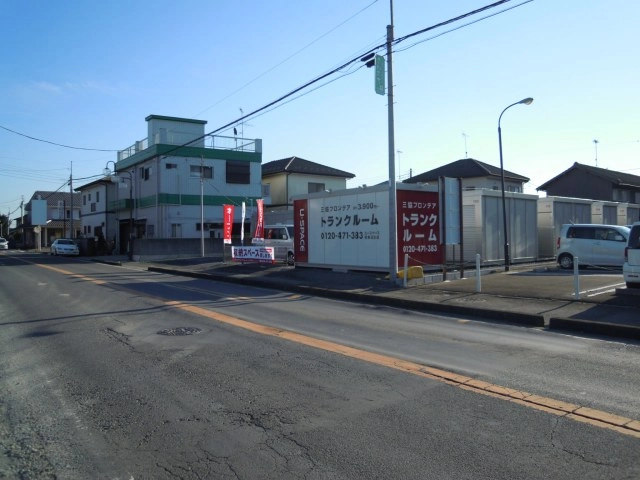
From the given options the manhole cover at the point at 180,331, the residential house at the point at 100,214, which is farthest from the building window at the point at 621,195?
the manhole cover at the point at 180,331

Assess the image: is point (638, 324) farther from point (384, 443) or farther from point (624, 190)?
point (624, 190)

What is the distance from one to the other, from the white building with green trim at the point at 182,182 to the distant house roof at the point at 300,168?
5.26 meters

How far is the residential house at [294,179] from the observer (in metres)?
46.6

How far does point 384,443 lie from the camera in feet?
13.9

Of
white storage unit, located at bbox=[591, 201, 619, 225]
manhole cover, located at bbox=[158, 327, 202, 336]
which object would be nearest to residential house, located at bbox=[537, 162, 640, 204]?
white storage unit, located at bbox=[591, 201, 619, 225]

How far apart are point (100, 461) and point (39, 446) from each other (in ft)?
2.29

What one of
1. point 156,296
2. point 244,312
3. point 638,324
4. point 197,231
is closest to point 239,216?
point 197,231

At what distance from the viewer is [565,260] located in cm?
2005

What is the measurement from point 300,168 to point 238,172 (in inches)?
319

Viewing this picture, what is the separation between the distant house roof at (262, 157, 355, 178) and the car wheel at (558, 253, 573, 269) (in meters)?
29.4

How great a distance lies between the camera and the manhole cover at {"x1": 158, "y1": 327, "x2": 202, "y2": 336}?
8.95 metres

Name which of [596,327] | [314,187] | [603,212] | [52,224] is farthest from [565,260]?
[52,224]

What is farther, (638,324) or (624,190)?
(624,190)

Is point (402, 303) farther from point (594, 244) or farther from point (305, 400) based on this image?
point (594, 244)
